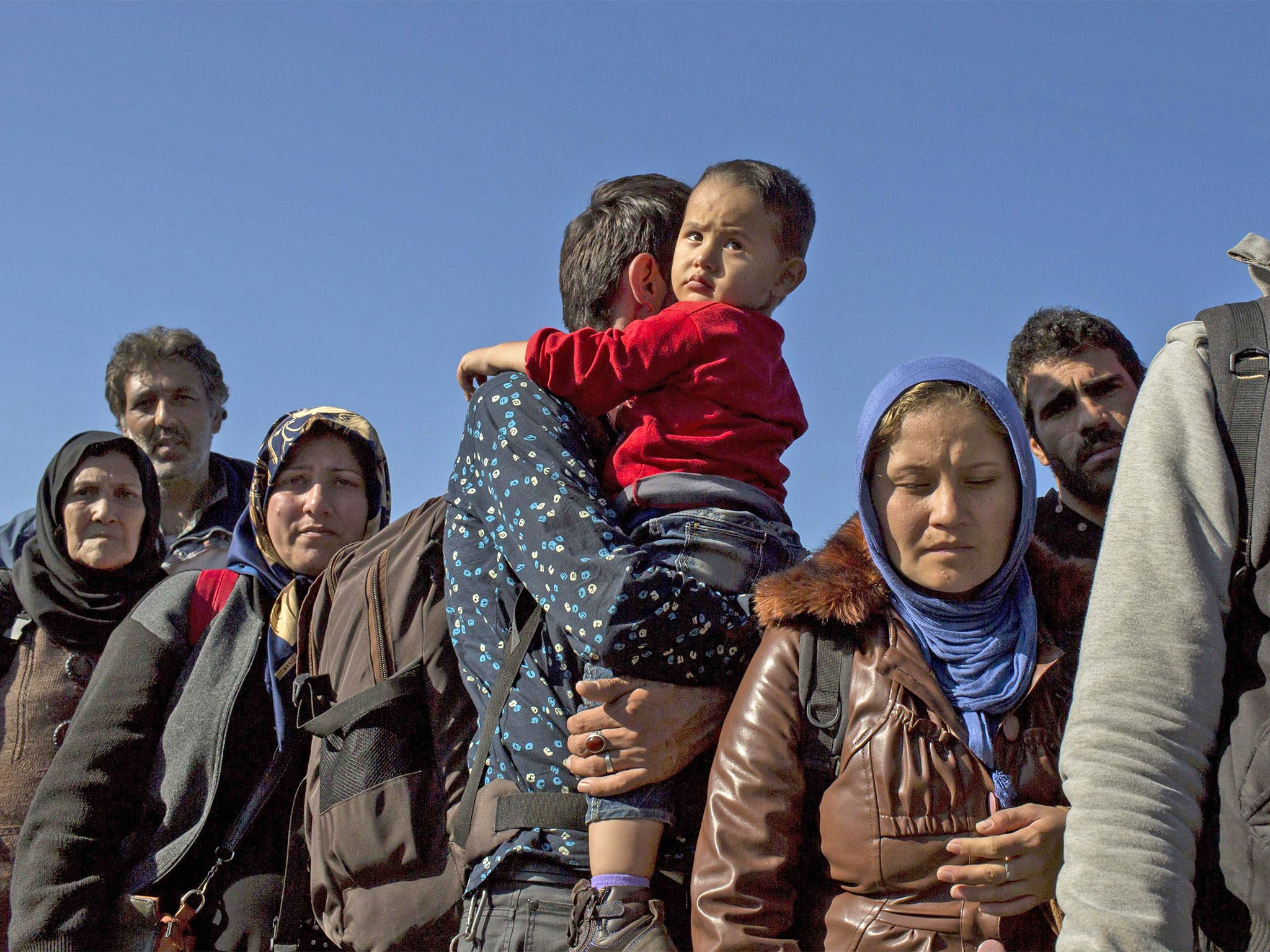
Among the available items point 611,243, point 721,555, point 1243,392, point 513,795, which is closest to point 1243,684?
point 1243,392

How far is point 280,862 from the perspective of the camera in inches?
147

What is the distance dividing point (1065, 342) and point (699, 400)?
2.08 meters

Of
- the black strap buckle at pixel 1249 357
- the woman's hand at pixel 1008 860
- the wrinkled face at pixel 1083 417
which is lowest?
the woman's hand at pixel 1008 860

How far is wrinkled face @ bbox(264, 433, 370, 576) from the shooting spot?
167 inches

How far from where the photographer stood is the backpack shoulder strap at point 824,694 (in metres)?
2.51

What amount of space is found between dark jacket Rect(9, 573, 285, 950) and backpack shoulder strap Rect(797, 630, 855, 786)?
204 centimetres

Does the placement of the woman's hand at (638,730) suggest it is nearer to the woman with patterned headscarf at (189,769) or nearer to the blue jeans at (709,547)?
the blue jeans at (709,547)

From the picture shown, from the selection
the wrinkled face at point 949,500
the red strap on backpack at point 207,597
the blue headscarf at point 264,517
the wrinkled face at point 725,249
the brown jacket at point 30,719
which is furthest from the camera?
the brown jacket at point 30,719

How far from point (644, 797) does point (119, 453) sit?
11.0ft

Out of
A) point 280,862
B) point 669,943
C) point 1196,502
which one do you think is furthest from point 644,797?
point 280,862

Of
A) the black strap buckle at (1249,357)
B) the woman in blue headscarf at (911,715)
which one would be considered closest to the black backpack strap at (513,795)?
the woman in blue headscarf at (911,715)

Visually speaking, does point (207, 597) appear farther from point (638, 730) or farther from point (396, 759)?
point (638, 730)

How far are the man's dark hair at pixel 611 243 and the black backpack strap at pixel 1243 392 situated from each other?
1539 millimetres

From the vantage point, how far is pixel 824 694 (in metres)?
2.54
